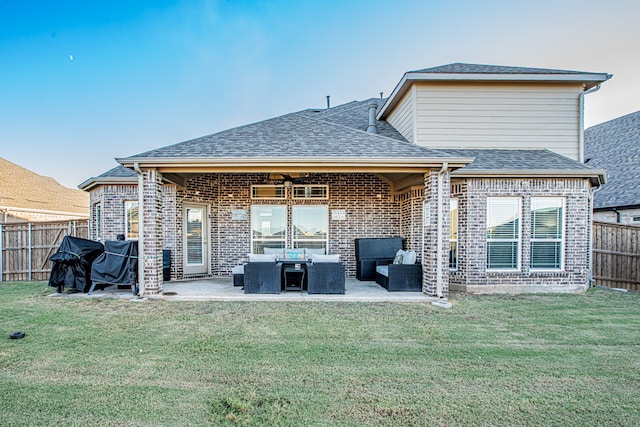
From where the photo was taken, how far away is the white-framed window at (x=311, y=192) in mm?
9242

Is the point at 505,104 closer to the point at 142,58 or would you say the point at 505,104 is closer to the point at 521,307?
the point at 521,307

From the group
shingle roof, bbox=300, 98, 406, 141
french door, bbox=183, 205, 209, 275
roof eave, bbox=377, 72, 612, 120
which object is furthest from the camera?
shingle roof, bbox=300, 98, 406, 141

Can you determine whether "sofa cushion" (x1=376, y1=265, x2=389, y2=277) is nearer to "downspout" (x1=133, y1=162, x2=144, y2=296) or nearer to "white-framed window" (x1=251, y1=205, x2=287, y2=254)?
"white-framed window" (x1=251, y1=205, x2=287, y2=254)

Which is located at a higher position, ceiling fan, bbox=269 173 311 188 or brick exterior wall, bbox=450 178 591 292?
ceiling fan, bbox=269 173 311 188

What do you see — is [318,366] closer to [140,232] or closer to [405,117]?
[140,232]

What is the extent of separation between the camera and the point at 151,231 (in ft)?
21.1

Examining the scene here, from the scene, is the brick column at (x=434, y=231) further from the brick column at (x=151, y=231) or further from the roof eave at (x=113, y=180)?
the roof eave at (x=113, y=180)

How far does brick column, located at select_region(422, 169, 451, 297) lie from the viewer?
21.1 ft

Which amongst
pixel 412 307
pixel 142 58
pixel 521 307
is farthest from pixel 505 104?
pixel 142 58

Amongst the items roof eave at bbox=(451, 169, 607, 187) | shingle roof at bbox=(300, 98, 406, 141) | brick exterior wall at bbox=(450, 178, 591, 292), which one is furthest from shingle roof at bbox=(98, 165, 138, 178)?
brick exterior wall at bbox=(450, 178, 591, 292)

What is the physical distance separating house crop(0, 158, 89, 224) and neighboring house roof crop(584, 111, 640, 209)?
22552 millimetres

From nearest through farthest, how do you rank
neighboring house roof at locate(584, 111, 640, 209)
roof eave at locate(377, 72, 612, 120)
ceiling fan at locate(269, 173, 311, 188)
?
roof eave at locate(377, 72, 612, 120) < ceiling fan at locate(269, 173, 311, 188) < neighboring house roof at locate(584, 111, 640, 209)

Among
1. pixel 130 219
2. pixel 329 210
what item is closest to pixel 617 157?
pixel 329 210

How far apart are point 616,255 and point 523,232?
3.31 meters
